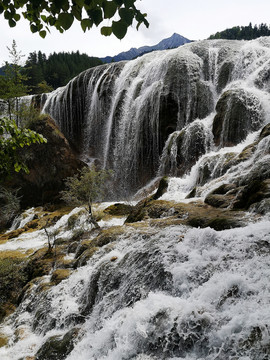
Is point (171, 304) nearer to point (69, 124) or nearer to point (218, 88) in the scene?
point (218, 88)

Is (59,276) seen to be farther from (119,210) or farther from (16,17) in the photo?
(119,210)

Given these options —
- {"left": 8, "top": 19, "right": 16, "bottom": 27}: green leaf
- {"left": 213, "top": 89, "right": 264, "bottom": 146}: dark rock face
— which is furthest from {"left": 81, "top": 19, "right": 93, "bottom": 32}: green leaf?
{"left": 213, "top": 89, "right": 264, "bottom": 146}: dark rock face

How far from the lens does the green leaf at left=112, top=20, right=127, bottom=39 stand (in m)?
1.85

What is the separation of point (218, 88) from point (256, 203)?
49.0 feet

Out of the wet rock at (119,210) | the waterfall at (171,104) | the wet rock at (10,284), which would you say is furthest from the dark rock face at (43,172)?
the wet rock at (10,284)

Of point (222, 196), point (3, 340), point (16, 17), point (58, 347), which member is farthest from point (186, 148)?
point (16, 17)

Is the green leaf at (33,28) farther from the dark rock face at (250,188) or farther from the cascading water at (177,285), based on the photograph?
the dark rock face at (250,188)

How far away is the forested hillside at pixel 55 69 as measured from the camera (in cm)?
5719

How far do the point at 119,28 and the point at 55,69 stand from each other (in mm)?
67560

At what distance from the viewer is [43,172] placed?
21938 mm

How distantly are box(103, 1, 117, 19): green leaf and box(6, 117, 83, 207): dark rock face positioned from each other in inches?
788

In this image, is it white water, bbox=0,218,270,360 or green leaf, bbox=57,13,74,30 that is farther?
white water, bbox=0,218,270,360

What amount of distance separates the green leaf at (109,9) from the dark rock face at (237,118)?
13448 mm

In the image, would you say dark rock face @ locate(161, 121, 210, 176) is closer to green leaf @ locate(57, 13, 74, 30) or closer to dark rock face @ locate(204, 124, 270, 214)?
dark rock face @ locate(204, 124, 270, 214)
